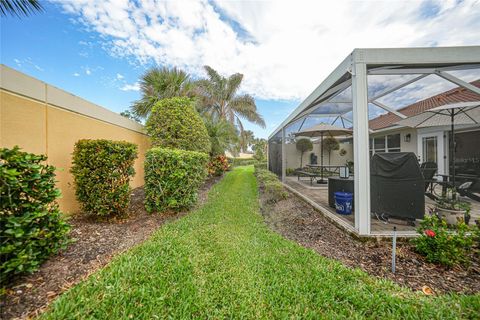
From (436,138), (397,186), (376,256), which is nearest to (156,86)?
(397,186)

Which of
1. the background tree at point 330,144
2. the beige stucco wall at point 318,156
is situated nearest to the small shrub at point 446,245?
the background tree at point 330,144

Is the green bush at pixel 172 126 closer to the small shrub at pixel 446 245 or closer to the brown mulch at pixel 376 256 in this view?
the brown mulch at pixel 376 256

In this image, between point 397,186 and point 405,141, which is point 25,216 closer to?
point 397,186

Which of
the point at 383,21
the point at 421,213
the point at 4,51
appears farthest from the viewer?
the point at 383,21

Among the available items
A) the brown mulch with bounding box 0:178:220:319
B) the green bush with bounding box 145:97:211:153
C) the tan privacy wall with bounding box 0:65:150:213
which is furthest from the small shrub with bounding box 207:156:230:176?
the brown mulch with bounding box 0:178:220:319

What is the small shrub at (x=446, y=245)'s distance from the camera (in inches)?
95.0

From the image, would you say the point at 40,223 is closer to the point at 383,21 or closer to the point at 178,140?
the point at 178,140

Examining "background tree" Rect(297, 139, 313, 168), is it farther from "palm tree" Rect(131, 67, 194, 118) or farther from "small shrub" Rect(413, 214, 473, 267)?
"small shrub" Rect(413, 214, 473, 267)

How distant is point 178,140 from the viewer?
6484mm

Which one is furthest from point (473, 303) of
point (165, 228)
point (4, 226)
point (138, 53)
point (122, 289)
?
point (138, 53)

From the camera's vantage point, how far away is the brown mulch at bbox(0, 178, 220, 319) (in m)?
1.66

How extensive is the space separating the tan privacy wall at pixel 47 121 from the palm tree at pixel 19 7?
0.90 meters

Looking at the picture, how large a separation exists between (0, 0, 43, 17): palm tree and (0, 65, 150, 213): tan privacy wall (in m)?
0.90

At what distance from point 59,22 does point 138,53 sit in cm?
345
